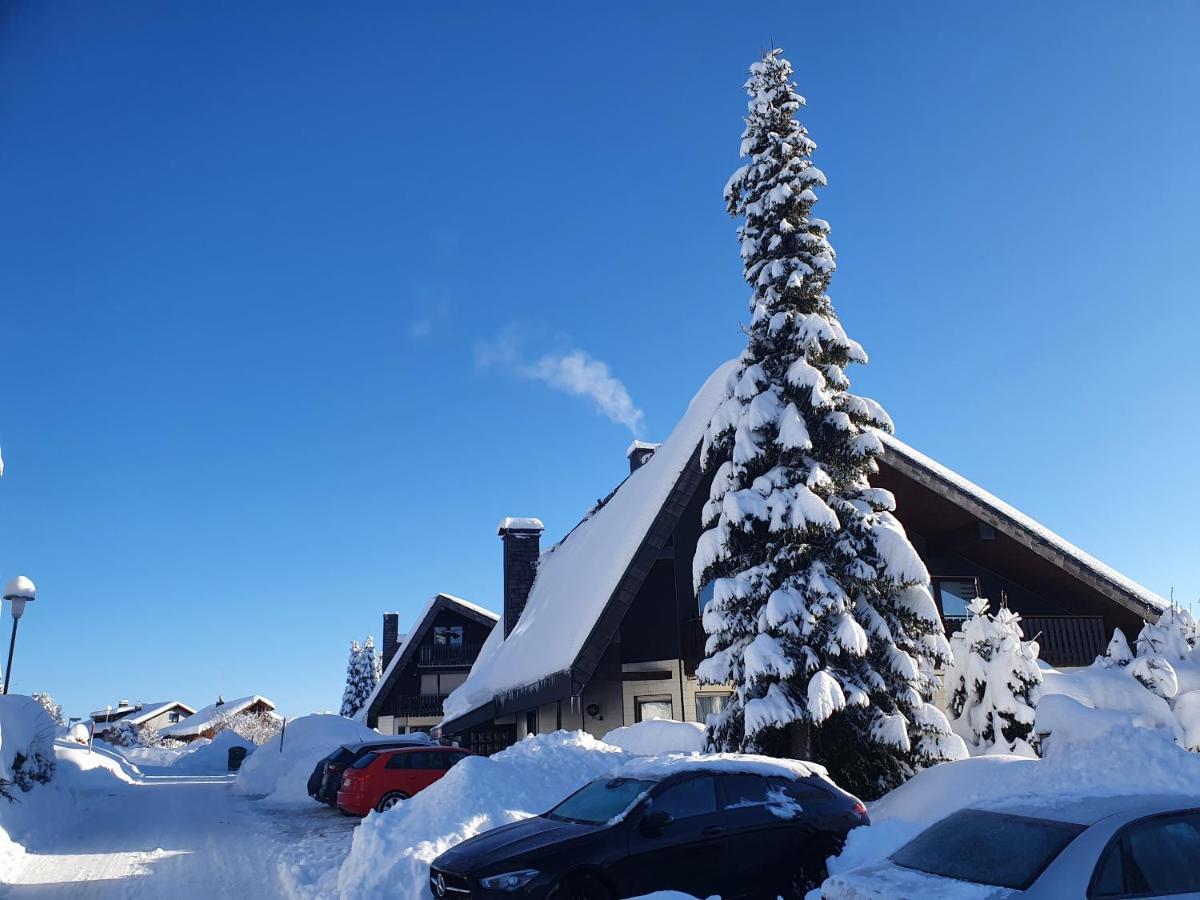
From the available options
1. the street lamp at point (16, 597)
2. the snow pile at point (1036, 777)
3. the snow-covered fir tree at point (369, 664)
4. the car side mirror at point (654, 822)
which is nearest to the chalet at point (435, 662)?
the street lamp at point (16, 597)

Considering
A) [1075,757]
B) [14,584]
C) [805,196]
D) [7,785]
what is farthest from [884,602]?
[14,584]

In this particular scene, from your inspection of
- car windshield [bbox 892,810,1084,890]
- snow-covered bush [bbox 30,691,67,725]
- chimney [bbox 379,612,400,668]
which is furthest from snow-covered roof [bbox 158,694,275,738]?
car windshield [bbox 892,810,1084,890]

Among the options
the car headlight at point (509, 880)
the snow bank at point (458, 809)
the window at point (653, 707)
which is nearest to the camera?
the car headlight at point (509, 880)

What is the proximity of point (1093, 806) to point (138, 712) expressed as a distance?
123874mm

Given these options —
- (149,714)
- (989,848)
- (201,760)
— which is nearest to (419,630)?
(201,760)

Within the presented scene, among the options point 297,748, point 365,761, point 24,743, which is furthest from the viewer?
point 297,748

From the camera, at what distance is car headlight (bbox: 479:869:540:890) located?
6.76m

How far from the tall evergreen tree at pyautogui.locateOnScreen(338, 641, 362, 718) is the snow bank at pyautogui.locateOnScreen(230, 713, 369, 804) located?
43.6 meters

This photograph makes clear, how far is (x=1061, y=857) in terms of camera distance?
16.4 ft

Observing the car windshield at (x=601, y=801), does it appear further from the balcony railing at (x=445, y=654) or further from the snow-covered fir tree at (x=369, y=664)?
the snow-covered fir tree at (x=369, y=664)

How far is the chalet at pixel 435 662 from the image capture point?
3888 centimetres

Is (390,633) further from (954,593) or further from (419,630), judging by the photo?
(954,593)

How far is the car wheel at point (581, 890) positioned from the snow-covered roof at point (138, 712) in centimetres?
10628

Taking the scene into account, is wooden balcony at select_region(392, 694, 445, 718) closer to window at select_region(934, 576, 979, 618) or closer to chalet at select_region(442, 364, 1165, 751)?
chalet at select_region(442, 364, 1165, 751)
